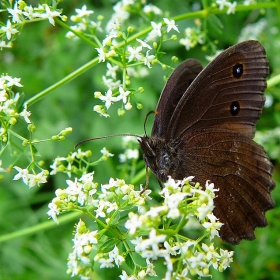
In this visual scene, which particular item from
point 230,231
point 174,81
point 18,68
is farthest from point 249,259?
point 18,68

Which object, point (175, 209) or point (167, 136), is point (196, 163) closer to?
point (167, 136)

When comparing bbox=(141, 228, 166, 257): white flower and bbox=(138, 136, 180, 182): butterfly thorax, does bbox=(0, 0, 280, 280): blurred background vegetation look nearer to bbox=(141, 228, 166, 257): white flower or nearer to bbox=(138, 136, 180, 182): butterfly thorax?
bbox=(138, 136, 180, 182): butterfly thorax

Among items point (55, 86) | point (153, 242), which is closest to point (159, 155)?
A: point (55, 86)

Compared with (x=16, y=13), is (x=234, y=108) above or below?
below

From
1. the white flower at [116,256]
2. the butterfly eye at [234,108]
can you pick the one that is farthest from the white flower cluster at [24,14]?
the white flower at [116,256]

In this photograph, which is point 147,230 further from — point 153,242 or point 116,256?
point 116,256
